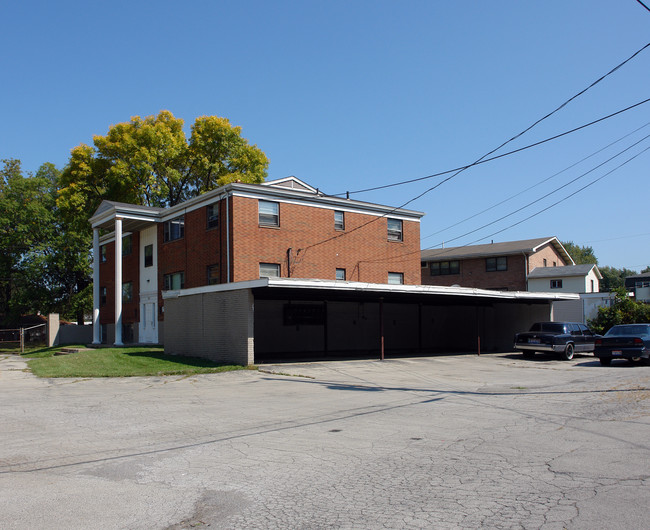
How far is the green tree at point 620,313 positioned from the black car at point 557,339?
9489 mm

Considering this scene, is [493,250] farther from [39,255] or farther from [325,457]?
[325,457]

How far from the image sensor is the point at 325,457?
26.0 feet

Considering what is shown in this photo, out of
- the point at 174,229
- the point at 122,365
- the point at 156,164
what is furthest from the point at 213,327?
the point at 156,164

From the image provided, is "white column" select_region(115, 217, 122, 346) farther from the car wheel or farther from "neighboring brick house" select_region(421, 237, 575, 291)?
"neighboring brick house" select_region(421, 237, 575, 291)

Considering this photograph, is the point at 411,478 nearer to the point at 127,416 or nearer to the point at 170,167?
the point at 127,416

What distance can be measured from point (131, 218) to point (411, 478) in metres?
29.4

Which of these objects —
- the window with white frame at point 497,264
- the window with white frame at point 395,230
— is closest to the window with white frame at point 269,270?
the window with white frame at point 395,230

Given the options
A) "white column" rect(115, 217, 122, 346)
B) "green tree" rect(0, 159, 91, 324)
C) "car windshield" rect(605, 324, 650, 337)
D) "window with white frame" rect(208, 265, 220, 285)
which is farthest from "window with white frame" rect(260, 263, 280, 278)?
"green tree" rect(0, 159, 91, 324)

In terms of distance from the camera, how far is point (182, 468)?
7465mm

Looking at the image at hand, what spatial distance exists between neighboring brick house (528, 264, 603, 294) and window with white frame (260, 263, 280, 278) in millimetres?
27074

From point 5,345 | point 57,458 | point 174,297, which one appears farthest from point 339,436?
point 5,345

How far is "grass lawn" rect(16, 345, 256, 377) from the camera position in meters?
19.8

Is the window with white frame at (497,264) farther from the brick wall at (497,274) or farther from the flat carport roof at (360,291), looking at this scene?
the flat carport roof at (360,291)

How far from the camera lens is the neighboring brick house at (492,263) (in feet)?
160
